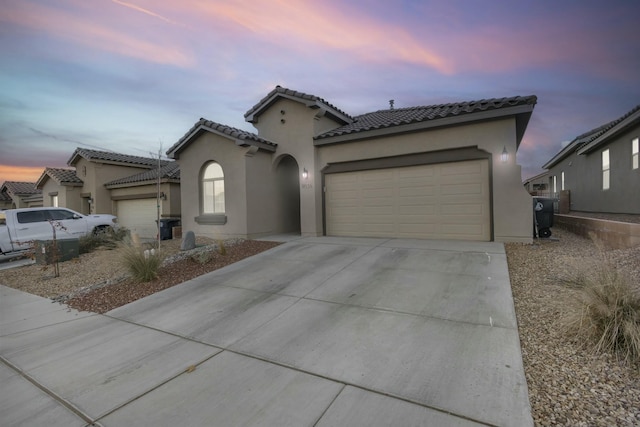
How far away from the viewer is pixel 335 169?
10.8 metres

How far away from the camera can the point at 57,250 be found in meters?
8.38

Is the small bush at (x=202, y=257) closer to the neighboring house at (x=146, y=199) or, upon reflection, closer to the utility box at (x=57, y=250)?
the utility box at (x=57, y=250)

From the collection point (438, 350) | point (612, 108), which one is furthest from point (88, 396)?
point (612, 108)

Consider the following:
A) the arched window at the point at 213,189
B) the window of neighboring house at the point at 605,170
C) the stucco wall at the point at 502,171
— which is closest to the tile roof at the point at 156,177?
the arched window at the point at 213,189

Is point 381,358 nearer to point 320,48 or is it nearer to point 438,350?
point 438,350

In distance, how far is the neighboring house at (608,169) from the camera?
10773 mm

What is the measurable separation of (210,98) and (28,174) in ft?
55.7

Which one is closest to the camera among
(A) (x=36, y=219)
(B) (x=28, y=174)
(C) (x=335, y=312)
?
(C) (x=335, y=312)

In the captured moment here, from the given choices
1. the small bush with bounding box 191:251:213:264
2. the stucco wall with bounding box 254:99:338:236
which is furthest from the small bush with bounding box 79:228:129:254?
the stucco wall with bounding box 254:99:338:236

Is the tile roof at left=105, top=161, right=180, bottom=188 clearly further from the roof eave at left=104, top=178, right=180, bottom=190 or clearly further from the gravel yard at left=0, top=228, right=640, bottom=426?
the gravel yard at left=0, top=228, right=640, bottom=426

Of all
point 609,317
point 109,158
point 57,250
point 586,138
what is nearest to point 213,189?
point 57,250

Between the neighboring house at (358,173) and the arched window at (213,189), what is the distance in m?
0.04

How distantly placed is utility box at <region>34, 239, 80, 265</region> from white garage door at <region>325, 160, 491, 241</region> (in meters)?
8.72

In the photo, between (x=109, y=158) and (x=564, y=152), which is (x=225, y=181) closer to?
(x=109, y=158)
